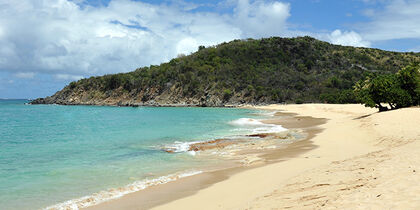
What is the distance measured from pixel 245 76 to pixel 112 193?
11145 cm

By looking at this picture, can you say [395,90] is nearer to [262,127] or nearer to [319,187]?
[262,127]

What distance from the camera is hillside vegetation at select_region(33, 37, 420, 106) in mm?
109062

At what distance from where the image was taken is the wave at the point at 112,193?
8812 mm

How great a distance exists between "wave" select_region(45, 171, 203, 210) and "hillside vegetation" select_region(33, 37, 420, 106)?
91.1 metres

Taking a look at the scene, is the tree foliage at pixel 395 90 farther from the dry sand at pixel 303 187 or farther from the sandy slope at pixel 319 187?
the sandy slope at pixel 319 187

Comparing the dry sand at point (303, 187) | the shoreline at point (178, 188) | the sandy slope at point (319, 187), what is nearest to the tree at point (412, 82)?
the dry sand at point (303, 187)

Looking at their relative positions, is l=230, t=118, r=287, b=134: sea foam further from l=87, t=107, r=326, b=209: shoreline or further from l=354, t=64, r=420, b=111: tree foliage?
l=87, t=107, r=326, b=209: shoreline

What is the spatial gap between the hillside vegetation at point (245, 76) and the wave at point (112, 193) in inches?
3588

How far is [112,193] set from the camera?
9.89m

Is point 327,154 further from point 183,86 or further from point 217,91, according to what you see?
point 183,86

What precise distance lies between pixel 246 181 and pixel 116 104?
12049 centimetres

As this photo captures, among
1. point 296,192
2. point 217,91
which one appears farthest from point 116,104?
point 296,192

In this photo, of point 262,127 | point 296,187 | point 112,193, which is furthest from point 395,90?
point 112,193

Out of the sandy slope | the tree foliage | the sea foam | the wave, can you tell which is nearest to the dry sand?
the sandy slope
